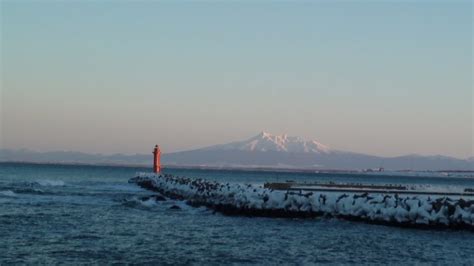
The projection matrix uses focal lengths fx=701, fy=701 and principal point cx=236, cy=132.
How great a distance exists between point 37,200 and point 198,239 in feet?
48.4

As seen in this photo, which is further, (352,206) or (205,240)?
(352,206)

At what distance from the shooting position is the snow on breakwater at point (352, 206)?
Result: 21891 millimetres

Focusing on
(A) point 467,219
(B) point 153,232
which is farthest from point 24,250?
(A) point 467,219

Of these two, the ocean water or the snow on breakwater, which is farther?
the snow on breakwater

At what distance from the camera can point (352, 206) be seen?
2370 centimetres

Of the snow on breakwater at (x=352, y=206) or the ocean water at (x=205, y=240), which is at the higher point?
the snow on breakwater at (x=352, y=206)

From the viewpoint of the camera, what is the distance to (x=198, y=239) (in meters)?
17.5

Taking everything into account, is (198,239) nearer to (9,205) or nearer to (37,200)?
(9,205)

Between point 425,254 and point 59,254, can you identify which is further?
point 425,254

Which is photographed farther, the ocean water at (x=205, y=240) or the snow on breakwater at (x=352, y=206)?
the snow on breakwater at (x=352, y=206)

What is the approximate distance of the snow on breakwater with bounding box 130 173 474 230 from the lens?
21.9 m

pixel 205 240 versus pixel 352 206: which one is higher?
pixel 352 206

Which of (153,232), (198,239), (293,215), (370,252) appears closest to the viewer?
(370,252)

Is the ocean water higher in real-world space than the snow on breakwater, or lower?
lower
